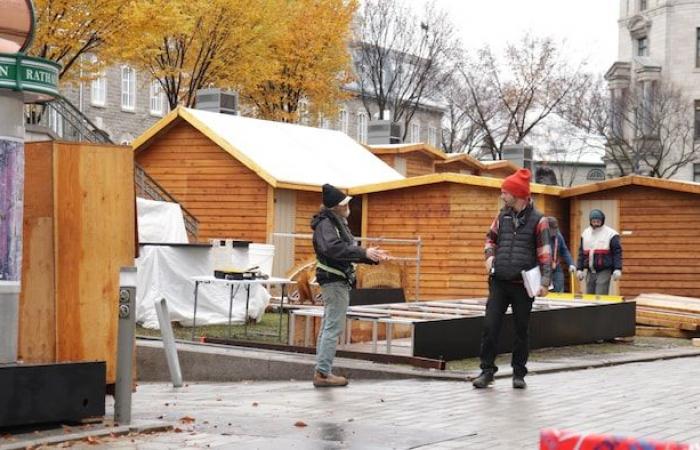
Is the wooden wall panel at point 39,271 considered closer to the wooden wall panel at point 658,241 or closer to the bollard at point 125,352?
the bollard at point 125,352

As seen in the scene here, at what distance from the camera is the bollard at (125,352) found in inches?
378

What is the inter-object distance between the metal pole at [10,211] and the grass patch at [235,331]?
26.9ft

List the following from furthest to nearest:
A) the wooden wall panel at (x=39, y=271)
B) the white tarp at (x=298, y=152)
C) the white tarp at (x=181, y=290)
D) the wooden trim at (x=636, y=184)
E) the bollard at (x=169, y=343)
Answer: the white tarp at (x=298, y=152) < the wooden trim at (x=636, y=184) < the white tarp at (x=181, y=290) < the bollard at (x=169, y=343) < the wooden wall panel at (x=39, y=271)

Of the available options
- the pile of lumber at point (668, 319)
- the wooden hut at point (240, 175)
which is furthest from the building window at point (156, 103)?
the pile of lumber at point (668, 319)

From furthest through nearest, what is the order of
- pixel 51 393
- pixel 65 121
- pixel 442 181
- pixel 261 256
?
pixel 65 121 → pixel 442 181 → pixel 261 256 → pixel 51 393

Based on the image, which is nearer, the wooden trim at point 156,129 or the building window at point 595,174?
the wooden trim at point 156,129

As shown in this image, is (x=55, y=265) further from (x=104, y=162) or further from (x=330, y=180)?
(x=330, y=180)

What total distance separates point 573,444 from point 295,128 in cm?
2961

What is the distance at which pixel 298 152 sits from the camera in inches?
1229

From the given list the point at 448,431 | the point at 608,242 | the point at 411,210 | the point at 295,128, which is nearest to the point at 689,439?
the point at 448,431

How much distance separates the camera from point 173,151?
1203 inches

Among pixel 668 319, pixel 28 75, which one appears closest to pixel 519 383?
pixel 28 75

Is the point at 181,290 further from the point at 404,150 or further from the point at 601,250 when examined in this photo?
the point at 404,150

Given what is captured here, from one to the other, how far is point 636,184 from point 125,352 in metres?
20.5
